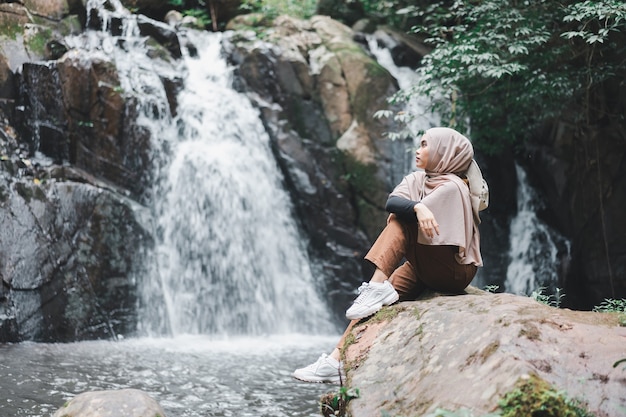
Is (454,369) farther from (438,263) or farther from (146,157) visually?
(146,157)

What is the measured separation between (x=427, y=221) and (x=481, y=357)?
103 cm

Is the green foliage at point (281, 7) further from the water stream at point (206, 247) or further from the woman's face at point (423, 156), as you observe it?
the woman's face at point (423, 156)

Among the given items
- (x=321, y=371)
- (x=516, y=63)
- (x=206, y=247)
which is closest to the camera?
(x=321, y=371)

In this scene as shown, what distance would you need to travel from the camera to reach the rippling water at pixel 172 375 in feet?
14.9

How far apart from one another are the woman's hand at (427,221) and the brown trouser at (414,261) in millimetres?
199

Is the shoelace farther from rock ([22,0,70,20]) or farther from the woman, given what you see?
rock ([22,0,70,20])

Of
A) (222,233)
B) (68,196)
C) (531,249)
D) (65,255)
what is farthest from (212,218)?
(531,249)

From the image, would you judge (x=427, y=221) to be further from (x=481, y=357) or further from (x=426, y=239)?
(x=481, y=357)

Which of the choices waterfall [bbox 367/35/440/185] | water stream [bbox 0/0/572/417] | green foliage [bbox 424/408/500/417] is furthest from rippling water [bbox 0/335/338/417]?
waterfall [bbox 367/35/440/185]

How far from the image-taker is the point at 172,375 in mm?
5508

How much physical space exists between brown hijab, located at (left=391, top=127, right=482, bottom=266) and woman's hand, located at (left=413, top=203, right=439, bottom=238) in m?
0.11

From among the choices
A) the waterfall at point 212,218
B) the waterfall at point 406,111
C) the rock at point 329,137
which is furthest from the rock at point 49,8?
the waterfall at point 406,111

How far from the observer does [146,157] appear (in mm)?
8984

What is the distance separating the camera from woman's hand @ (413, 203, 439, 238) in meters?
3.42
